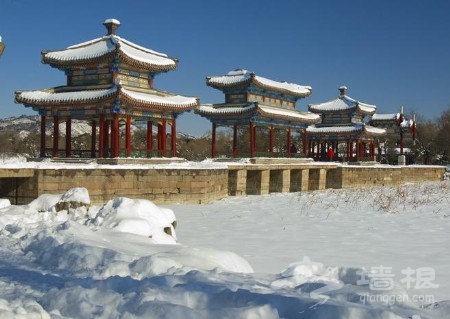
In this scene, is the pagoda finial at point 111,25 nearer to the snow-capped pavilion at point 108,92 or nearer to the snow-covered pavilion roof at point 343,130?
the snow-capped pavilion at point 108,92

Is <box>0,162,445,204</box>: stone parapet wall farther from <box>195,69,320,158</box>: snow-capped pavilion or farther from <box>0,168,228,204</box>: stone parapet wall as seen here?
<box>195,69,320,158</box>: snow-capped pavilion

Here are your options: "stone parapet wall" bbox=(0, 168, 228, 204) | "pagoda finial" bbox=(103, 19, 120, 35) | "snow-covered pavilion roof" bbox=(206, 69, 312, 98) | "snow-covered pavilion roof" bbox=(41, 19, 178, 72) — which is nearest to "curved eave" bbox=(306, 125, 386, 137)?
"snow-covered pavilion roof" bbox=(206, 69, 312, 98)

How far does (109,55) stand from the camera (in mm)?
21344

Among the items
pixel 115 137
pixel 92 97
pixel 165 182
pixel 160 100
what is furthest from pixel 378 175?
pixel 92 97

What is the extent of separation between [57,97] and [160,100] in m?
4.72

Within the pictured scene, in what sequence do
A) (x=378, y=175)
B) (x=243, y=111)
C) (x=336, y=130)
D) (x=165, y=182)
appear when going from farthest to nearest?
(x=336, y=130) → (x=378, y=175) → (x=243, y=111) → (x=165, y=182)

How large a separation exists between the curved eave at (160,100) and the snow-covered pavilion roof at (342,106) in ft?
69.0

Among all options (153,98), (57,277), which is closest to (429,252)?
(57,277)

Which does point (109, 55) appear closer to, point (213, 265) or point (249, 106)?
point (249, 106)

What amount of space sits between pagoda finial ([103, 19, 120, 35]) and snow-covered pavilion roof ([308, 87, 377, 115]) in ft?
77.5

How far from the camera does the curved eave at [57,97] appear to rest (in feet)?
69.5

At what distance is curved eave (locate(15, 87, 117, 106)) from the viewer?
21172mm

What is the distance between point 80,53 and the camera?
22500 mm

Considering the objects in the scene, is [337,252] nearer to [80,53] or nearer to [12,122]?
[80,53]
